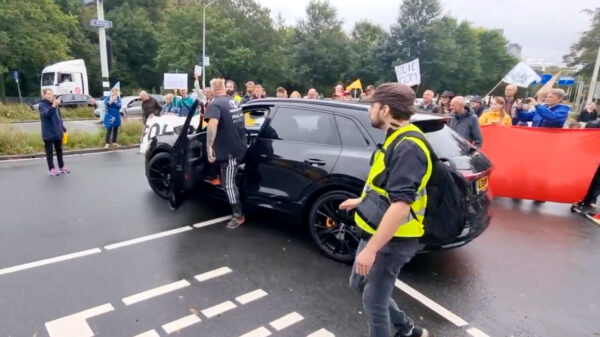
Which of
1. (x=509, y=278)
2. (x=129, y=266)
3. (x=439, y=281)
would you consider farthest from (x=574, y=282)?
(x=129, y=266)

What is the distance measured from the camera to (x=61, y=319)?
3.04 metres

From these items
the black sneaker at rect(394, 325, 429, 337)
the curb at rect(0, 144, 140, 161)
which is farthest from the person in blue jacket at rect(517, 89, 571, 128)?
the curb at rect(0, 144, 140, 161)

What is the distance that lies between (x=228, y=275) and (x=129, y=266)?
1.00m

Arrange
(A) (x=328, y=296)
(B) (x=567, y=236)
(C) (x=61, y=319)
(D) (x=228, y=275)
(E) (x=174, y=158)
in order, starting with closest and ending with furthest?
(C) (x=61, y=319)
(A) (x=328, y=296)
(D) (x=228, y=275)
(E) (x=174, y=158)
(B) (x=567, y=236)

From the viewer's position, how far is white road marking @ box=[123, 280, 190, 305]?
3332 millimetres

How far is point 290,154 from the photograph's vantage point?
4.53m

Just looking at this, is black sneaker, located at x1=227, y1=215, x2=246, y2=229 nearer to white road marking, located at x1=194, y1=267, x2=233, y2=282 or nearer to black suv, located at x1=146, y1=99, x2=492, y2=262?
black suv, located at x1=146, y1=99, x2=492, y2=262

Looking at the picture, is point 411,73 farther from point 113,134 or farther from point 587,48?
point 587,48

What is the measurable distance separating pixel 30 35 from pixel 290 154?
33965 mm

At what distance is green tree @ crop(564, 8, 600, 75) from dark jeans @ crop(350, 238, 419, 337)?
43.6 m

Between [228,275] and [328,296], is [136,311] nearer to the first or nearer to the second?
[228,275]

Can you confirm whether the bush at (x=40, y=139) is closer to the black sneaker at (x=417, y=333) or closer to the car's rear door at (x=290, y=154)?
the car's rear door at (x=290, y=154)

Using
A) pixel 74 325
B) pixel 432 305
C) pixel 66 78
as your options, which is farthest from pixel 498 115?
pixel 66 78

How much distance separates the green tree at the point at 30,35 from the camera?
29.0 metres
